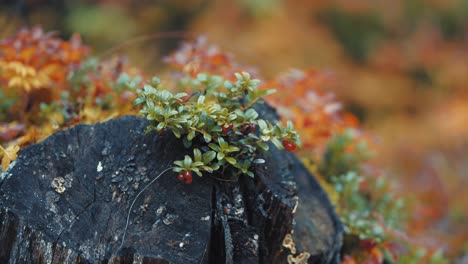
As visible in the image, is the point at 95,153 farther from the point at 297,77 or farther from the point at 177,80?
the point at 297,77

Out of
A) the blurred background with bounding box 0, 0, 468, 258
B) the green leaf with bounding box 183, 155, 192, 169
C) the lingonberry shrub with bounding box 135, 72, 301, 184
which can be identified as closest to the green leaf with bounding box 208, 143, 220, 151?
the lingonberry shrub with bounding box 135, 72, 301, 184

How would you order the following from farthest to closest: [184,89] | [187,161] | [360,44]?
1. [360,44]
2. [184,89]
3. [187,161]

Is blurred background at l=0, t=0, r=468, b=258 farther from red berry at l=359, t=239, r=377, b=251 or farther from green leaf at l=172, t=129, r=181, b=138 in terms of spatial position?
green leaf at l=172, t=129, r=181, b=138

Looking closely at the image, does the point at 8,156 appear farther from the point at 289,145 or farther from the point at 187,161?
the point at 289,145

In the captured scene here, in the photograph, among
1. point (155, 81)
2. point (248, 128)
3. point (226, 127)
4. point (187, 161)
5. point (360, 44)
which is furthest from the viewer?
point (360, 44)

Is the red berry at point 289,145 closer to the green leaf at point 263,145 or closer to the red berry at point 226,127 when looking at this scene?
the green leaf at point 263,145

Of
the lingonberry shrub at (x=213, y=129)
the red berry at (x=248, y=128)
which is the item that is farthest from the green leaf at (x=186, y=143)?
the red berry at (x=248, y=128)

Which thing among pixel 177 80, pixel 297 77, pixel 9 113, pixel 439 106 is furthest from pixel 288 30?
pixel 9 113

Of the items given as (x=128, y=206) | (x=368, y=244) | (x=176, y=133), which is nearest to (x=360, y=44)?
(x=368, y=244)
